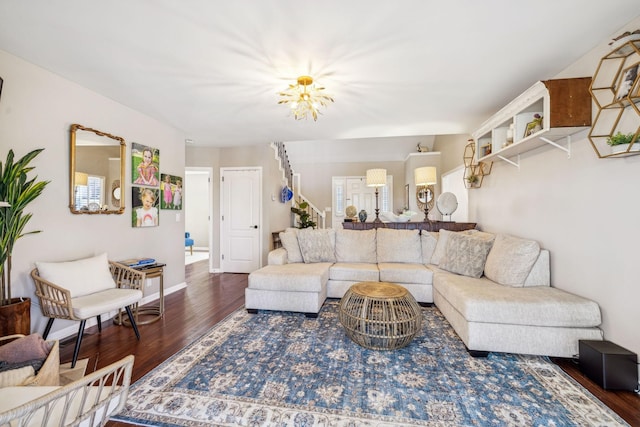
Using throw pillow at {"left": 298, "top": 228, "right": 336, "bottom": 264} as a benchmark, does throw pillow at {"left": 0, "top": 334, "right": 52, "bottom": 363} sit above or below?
below

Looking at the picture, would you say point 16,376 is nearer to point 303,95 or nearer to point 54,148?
point 54,148

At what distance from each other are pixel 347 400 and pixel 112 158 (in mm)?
3338

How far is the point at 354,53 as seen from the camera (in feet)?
7.11

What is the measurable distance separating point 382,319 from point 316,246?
5.67 feet

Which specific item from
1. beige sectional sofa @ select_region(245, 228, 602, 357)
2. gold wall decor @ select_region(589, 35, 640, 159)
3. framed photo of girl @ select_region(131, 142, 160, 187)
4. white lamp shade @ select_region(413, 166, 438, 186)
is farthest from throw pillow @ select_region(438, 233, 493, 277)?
→ framed photo of girl @ select_region(131, 142, 160, 187)

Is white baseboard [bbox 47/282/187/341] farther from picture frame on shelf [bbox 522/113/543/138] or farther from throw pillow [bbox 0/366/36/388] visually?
picture frame on shelf [bbox 522/113/543/138]

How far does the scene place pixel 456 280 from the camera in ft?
9.25

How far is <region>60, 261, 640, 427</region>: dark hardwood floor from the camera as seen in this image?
172 centimetres

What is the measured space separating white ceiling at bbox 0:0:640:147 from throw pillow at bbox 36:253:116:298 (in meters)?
1.70

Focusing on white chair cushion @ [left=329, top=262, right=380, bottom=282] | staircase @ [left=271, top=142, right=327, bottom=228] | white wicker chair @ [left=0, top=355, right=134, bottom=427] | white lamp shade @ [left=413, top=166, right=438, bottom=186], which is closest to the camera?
white wicker chair @ [left=0, top=355, right=134, bottom=427]

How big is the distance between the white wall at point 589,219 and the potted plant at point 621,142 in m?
0.10

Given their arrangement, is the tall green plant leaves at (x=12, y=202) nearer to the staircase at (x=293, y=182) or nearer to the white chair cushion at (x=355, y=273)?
the white chair cushion at (x=355, y=273)

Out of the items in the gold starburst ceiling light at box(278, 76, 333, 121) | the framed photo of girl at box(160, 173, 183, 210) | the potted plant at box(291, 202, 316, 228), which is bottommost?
the potted plant at box(291, 202, 316, 228)

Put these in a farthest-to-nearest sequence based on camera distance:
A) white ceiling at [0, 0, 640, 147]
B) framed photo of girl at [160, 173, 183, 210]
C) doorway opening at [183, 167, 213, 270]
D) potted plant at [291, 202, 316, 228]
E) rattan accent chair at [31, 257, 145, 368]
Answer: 1. doorway opening at [183, 167, 213, 270]
2. potted plant at [291, 202, 316, 228]
3. framed photo of girl at [160, 173, 183, 210]
4. rattan accent chair at [31, 257, 145, 368]
5. white ceiling at [0, 0, 640, 147]
